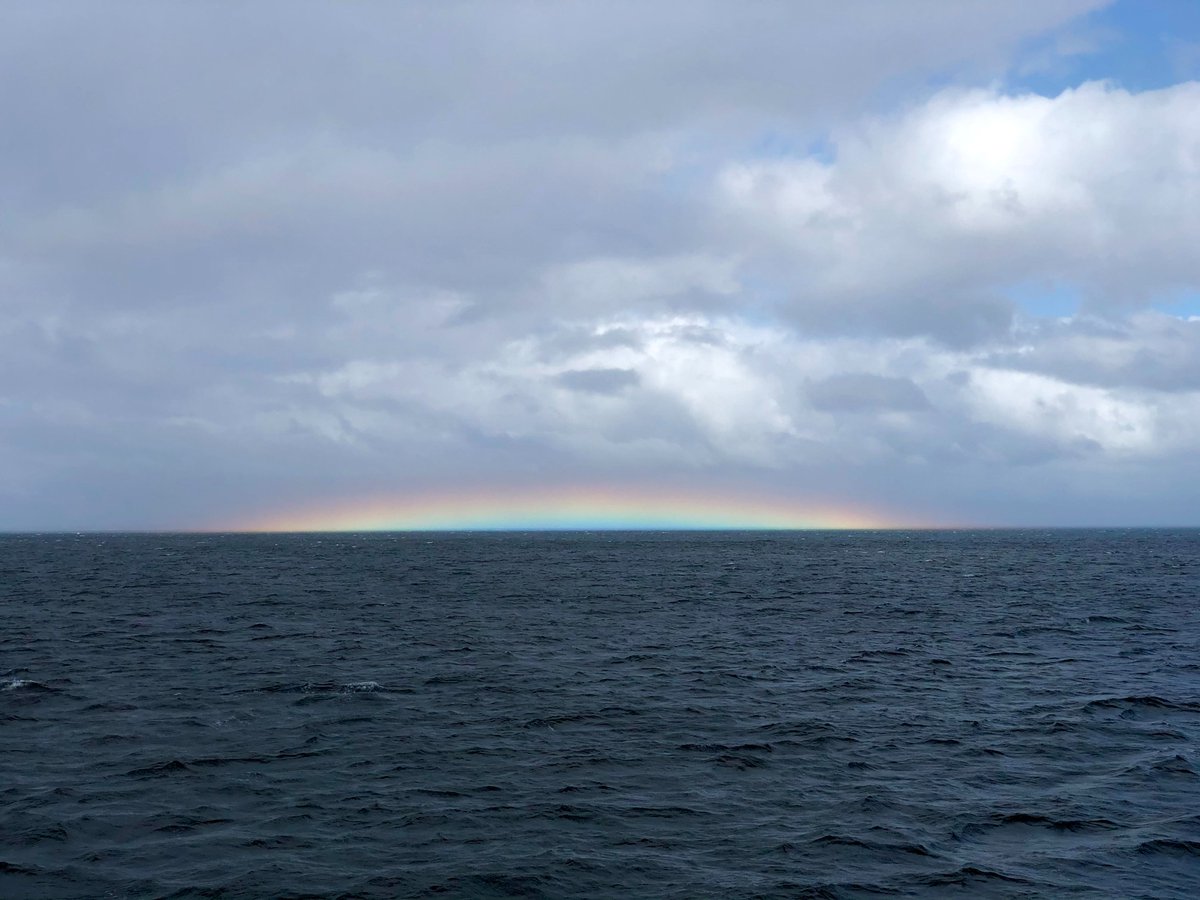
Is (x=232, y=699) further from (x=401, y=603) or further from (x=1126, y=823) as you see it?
(x=401, y=603)

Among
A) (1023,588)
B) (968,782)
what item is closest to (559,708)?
(968,782)

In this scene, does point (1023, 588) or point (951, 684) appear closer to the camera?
point (951, 684)

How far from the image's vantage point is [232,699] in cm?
3584

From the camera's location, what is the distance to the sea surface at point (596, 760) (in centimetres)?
1967

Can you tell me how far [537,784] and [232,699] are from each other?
17.0 m

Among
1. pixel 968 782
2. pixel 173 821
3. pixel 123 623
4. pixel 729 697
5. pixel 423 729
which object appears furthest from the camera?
pixel 123 623

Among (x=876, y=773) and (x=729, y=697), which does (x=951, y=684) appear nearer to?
(x=729, y=697)

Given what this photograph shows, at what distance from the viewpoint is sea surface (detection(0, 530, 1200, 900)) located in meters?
19.7

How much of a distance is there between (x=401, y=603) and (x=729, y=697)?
153 feet

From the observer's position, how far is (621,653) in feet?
163

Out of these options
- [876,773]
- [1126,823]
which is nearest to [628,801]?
[876,773]

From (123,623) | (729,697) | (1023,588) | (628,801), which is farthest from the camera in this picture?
(1023,588)

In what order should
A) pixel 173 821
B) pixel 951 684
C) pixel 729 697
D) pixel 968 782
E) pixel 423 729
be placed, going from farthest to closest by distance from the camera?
pixel 951 684
pixel 729 697
pixel 423 729
pixel 968 782
pixel 173 821

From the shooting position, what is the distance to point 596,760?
2814 centimetres
